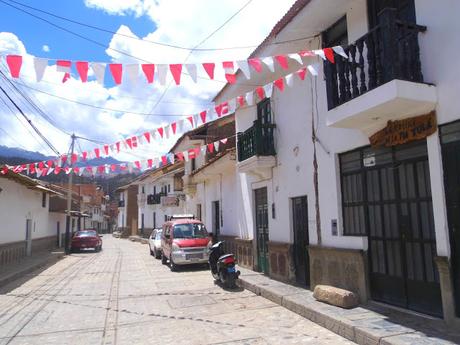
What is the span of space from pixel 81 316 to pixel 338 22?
26.3 feet

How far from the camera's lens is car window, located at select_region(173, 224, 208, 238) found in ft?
54.6

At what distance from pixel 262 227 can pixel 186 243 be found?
156 inches

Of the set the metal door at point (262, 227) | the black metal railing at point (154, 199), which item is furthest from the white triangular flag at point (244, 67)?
the black metal railing at point (154, 199)

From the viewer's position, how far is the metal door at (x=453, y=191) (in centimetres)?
586

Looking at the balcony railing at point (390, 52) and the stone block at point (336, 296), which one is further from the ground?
the balcony railing at point (390, 52)

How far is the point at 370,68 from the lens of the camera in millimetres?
6688

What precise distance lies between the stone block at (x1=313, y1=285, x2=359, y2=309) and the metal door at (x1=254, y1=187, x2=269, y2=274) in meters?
4.38

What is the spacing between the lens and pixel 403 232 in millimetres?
6984

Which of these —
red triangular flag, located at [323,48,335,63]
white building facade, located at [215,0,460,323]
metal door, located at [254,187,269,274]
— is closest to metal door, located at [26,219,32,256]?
metal door, located at [254,187,269,274]

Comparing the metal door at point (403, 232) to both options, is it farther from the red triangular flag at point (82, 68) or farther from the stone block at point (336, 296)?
the red triangular flag at point (82, 68)

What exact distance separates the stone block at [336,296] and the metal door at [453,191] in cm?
196

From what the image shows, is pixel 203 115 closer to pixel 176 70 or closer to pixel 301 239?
pixel 176 70

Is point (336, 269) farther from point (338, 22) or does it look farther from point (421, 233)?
point (338, 22)

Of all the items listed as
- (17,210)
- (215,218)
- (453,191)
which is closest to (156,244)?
(215,218)
